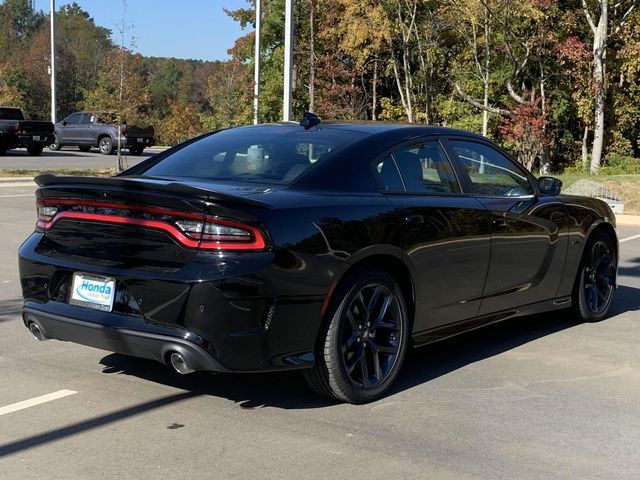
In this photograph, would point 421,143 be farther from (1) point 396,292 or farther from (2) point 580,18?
(2) point 580,18

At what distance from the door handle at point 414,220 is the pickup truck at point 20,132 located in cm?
2713

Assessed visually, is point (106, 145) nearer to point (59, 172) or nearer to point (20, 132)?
point (20, 132)

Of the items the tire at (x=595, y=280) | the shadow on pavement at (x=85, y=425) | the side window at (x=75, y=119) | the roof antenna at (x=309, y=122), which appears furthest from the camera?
the side window at (x=75, y=119)

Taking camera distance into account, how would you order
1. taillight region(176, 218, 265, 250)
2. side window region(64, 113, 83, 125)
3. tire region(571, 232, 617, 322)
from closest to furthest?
taillight region(176, 218, 265, 250) < tire region(571, 232, 617, 322) < side window region(64, 113, 83, 125)

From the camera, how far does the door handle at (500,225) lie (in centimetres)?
547

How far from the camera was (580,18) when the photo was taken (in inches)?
1043

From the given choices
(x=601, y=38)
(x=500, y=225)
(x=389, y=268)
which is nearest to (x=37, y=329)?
(x=389, y=268)

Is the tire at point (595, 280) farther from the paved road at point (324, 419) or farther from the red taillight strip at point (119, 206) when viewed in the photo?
the red taillight strip at point (119, 206)

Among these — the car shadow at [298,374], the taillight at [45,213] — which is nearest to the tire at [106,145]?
the car shadow at [298,374]

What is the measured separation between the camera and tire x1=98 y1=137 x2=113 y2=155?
3403cm

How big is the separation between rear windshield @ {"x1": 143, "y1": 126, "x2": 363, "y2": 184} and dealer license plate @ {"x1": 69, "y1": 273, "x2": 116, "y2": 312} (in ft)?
3.28

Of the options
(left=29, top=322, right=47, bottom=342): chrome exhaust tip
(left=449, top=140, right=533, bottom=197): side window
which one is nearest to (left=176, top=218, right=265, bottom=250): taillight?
(left=29, top=322, right=47, bottom=342): chrome exhaust tip

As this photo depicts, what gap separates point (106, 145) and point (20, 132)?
17.2 ft

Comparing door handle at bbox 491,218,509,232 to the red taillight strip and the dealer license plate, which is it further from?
the dealer license plate
